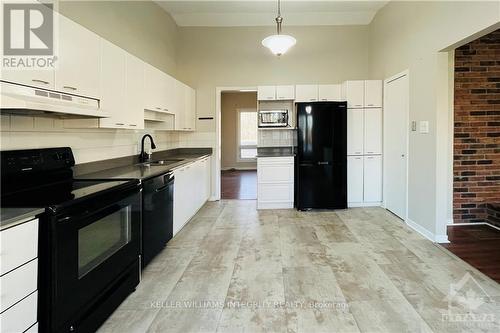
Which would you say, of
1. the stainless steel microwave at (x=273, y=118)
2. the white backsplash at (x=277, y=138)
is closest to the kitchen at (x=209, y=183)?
the stainless steel microwave at (x=273, y=118)

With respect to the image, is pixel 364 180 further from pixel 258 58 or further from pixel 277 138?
pixel 258 58

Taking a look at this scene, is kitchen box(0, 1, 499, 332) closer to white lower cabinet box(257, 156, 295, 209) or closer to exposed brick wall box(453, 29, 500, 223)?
white lower cabinet box(257, 156, 295, 209)

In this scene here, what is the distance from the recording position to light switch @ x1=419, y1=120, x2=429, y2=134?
3.59 metres

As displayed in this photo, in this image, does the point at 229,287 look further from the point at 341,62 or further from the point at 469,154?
the point at 341,62

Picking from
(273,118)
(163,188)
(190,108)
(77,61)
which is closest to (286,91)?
(273,118)

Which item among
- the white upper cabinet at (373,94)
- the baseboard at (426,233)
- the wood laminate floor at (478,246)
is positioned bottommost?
the wood laminate floor at (478,246)

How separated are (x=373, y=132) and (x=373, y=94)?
62 cm

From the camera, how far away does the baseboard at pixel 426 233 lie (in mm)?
3438

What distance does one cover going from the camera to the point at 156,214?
9.44 feet

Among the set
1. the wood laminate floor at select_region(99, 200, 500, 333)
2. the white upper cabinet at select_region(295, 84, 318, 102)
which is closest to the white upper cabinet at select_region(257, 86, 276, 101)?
the white upper cabinet at select_region(295, 84, 318, 102)

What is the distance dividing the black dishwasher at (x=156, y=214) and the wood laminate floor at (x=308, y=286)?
184mm

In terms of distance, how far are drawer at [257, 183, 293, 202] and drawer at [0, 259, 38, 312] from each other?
3.89 metres

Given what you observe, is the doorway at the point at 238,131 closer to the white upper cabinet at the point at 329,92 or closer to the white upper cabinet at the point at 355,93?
the white upper cabinet at the point at 329,92

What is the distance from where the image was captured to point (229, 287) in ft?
8.01
